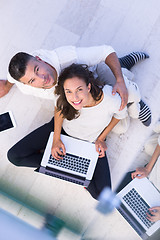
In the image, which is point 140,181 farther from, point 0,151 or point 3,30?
point 3,30

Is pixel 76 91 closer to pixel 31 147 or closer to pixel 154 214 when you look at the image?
pixel 31 147

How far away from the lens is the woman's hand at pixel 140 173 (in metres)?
1.51

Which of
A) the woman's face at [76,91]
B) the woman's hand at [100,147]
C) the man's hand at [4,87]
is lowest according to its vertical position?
the man's hand at [4,87]

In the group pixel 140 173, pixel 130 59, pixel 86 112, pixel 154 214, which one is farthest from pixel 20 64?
pixel 154 214

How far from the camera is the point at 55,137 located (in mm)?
1482

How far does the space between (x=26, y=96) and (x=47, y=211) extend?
0.81 meters

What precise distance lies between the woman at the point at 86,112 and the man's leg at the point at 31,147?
11 cm

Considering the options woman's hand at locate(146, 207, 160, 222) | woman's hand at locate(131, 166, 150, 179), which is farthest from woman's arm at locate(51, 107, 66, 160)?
woman's hand at locate(146, 207, 160, 222)

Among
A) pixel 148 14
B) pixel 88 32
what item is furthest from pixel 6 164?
pixel 148 14

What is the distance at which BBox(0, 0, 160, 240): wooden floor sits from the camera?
164 centimetres

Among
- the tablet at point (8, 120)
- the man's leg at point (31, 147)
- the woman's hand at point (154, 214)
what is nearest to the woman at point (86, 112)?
the man's leg at point (31, 147)

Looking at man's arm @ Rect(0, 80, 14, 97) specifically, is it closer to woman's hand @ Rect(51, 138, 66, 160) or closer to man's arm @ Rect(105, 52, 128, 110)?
woman's hand @ Rect(51, 138, 66, 160)

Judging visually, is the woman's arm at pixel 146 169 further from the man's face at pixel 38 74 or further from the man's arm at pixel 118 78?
the man's face at pixel 38 74

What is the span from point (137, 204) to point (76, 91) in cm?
80
